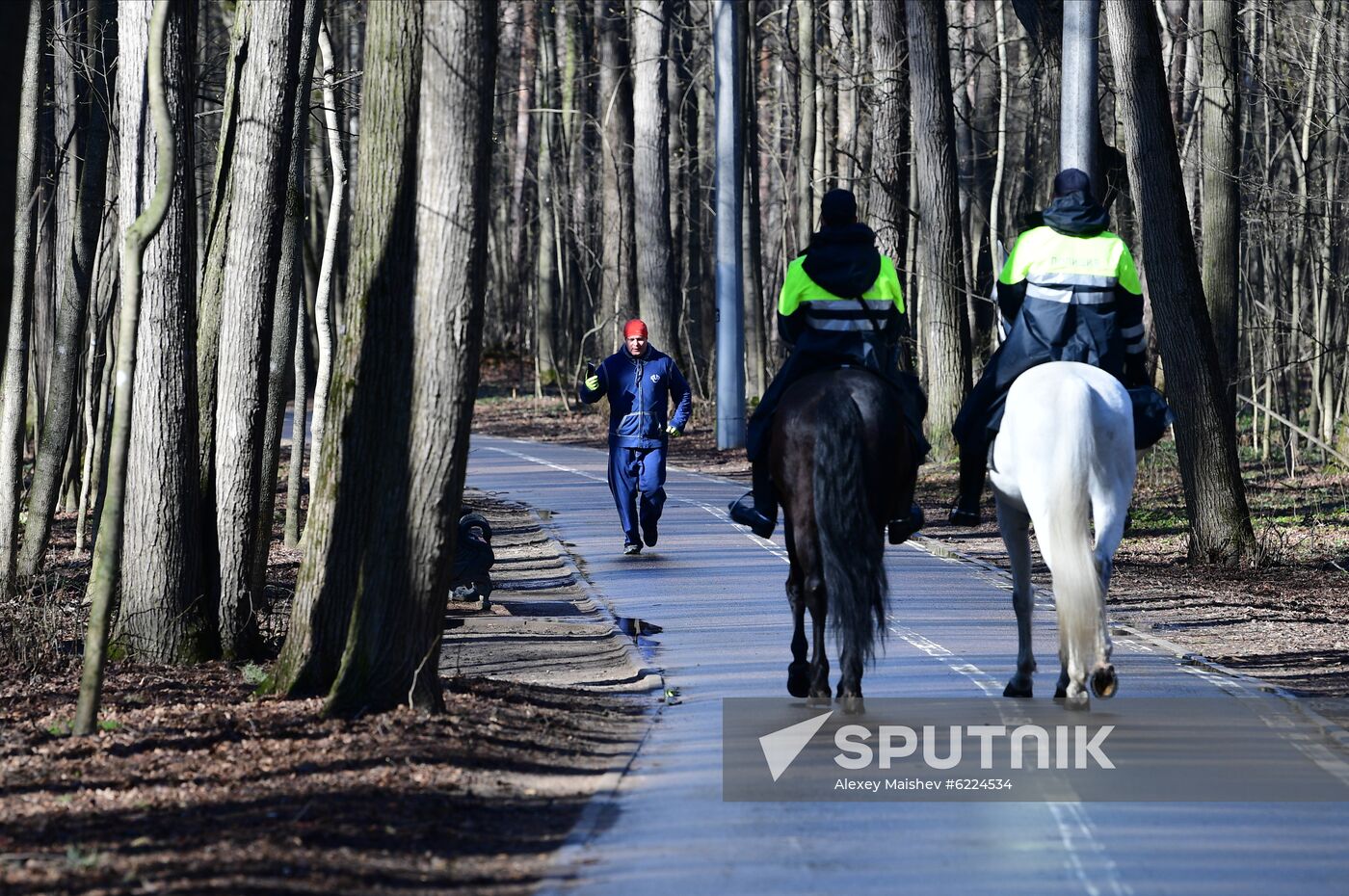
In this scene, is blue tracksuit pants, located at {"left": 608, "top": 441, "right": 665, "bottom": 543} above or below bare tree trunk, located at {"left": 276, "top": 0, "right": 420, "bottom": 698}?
below

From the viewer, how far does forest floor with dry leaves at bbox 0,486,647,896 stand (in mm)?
5852

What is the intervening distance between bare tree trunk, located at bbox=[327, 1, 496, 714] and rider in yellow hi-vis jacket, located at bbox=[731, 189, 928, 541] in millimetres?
1880

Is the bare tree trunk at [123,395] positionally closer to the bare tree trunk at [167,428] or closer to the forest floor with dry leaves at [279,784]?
the forest floor with dry leaves at [279,784]

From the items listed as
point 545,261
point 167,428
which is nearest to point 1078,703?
point 167,428

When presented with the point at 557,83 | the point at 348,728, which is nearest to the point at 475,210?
the point at 348,728

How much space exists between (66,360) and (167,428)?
5252 millimetres

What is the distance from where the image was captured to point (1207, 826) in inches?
265

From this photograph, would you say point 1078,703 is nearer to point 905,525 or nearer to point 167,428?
point 905,525

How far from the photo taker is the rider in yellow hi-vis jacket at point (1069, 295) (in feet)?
30.4

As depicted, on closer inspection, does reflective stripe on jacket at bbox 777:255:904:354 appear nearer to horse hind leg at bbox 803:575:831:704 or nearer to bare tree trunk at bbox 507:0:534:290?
horse hind leg at bbox 803:575:831:704

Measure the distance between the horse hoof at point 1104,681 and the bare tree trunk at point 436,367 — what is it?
3250 mm

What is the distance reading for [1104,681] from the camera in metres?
8.35

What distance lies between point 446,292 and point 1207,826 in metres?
4.22

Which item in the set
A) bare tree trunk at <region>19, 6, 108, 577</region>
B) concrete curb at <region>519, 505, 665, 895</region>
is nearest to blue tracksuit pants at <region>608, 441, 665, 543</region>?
concrete curb at <region>519, 505, 665, 895</region>
